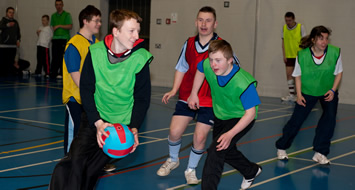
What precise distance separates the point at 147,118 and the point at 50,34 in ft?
26.5

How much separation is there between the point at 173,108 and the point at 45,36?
23.2ft

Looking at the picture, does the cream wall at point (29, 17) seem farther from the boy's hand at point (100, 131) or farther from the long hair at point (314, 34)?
the boy's hand at point (100, 131)

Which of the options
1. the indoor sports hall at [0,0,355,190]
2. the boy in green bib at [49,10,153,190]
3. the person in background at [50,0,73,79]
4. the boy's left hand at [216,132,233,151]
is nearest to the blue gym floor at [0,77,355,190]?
the indoor sports hall at [0,0,355,190]

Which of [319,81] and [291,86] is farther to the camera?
[291,86]

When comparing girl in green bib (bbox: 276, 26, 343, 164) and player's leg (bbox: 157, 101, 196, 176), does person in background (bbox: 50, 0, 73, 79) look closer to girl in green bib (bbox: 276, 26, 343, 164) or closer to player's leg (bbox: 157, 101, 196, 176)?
girl in green bib (bbox: 276, 26, 343, 164)

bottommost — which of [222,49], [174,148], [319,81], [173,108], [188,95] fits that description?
[173,108]

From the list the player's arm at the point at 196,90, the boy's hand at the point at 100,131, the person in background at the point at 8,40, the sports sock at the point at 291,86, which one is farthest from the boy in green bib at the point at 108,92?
the person in background at the point at 8,40

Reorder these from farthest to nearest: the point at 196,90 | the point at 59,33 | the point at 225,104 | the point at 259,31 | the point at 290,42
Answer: the point at 59,33
the point at 259,31
the point at 290,42
the point at 196,90
the point at 225,104

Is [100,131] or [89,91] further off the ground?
[89,91]

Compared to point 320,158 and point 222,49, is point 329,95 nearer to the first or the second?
point 320,158

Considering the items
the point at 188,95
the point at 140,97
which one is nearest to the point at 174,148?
the point at 188,95

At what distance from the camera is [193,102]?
14.9 feet

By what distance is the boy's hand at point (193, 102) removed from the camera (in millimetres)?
4535

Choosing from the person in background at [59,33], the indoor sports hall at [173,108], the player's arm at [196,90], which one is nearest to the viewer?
the player's arm at [196,90]
